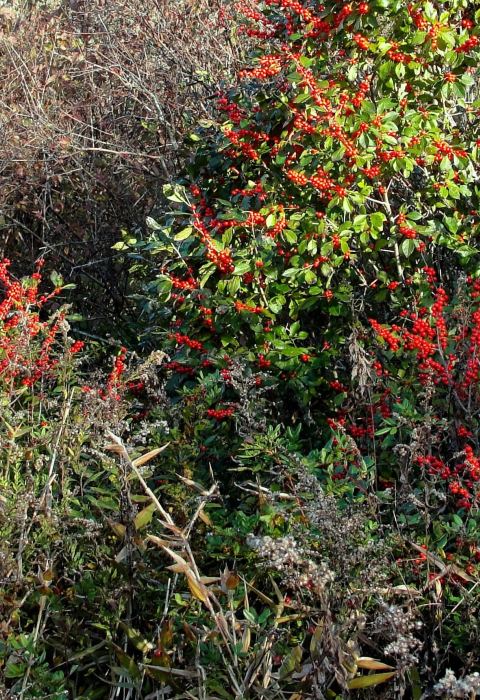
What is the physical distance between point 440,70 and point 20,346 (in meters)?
2.30

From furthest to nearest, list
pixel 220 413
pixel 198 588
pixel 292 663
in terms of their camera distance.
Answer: pixel 220 413, pixel 292 663, pixel 198 588

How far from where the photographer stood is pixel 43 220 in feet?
18.3

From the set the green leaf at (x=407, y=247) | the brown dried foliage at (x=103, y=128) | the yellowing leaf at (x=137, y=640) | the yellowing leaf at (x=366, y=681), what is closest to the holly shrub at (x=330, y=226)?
the green leaf at (x=407, y=247)

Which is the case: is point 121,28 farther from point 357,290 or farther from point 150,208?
point 357,290

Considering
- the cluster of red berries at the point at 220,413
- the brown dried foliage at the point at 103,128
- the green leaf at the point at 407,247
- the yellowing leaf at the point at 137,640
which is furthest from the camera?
the brown dried foliage at the point at 103,128

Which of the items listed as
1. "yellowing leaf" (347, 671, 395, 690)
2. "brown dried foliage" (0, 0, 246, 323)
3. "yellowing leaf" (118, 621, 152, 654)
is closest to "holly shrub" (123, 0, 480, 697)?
"yellowing leaf" (118, 621, 152, 654)

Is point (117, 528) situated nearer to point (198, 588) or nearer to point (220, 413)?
point (198, 588)

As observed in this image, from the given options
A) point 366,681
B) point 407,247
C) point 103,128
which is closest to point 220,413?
point 407,247

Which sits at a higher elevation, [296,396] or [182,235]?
[182,235]

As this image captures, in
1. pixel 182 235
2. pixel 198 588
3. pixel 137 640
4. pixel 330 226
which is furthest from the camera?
pixel 330 226

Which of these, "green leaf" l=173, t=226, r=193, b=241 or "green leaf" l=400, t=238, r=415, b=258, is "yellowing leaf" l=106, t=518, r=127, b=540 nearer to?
"green leaf" l=173, t=226, r=193, b=241

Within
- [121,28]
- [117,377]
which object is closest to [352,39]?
[117,377]

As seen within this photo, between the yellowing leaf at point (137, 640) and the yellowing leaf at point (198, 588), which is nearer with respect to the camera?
the yellowing leaf at point (198, 588)

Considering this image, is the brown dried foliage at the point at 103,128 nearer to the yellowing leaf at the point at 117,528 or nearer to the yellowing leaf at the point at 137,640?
the yellowing leaf at the point at 117,528
